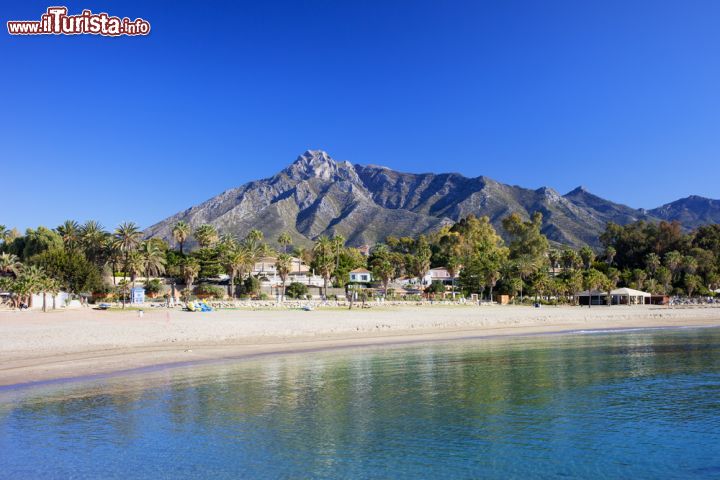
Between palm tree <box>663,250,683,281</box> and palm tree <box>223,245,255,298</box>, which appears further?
palm tree <box>663,250,683,281</box>

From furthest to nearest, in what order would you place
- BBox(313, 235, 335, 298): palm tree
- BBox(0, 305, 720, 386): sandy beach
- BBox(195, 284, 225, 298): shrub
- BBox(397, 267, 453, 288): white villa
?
BBox(397, 267, 453, 288): white villa → BBox(313, 235, 335, 298): palm tree → BBox(195, 284, 225, 298): shrub → BBox(0, 305, 720, 386): sandy beach

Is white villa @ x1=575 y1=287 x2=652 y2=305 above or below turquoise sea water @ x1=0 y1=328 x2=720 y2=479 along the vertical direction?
above

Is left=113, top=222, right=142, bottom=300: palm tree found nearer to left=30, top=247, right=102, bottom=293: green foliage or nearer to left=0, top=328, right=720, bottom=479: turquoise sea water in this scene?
left=30, top=247, right=102, bottom=293: green foliage

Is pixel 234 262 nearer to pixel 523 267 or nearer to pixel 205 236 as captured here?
pixel 205 236

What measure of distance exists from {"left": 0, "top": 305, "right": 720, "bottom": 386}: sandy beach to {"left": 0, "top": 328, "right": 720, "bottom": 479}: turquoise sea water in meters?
3.74

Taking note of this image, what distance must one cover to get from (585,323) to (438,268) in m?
62.1

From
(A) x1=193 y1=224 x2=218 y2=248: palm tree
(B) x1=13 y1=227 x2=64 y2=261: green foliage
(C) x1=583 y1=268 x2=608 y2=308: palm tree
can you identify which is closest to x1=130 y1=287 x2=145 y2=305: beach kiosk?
(B) x1=13 y1=227 x2=64 y2=261: green foliage

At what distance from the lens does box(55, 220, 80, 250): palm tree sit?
77.7 metres

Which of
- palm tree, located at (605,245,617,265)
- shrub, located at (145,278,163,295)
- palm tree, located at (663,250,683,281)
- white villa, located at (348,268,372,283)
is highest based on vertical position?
palm tree, located at (605,245,617,265)

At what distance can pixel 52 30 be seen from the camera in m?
30.5

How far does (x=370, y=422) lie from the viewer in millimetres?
16484

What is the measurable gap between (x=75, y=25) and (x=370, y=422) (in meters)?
27.4

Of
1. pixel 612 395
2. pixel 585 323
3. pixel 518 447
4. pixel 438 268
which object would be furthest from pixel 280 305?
pixel 438 268

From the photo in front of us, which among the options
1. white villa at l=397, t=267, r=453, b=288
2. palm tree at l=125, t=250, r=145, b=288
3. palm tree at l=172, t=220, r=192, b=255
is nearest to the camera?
palm tree at l=125, t=250, r=145, b=288
